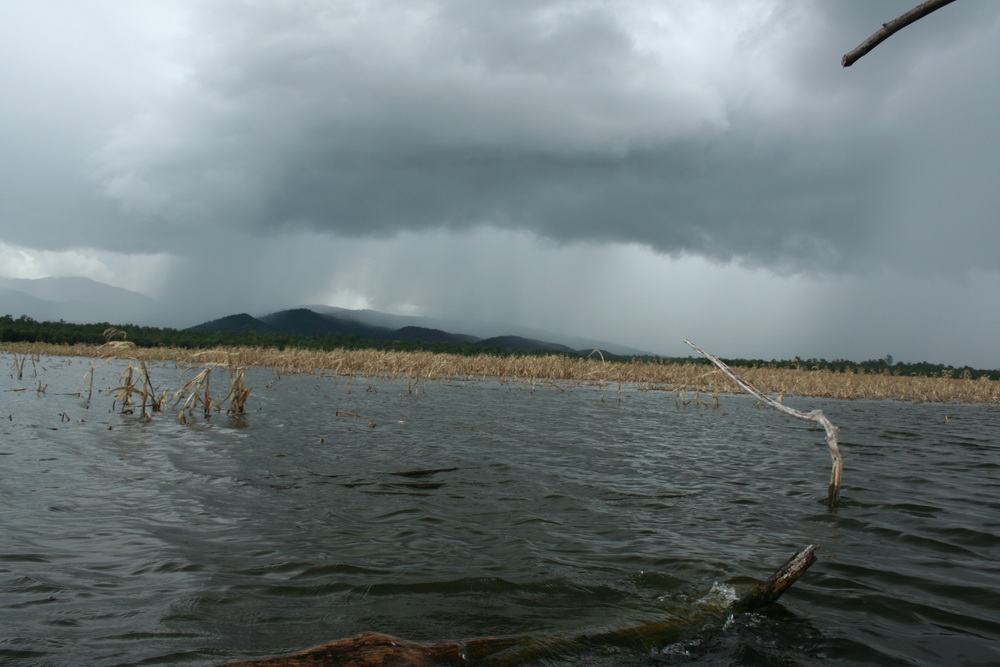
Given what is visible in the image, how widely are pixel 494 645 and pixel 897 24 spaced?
3515mm

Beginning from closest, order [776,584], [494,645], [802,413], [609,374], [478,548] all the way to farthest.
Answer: [494,645] → [776,584] → [478,548] → [802,413] → [609,374]

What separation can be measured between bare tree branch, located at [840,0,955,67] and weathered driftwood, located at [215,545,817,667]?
3076 mm

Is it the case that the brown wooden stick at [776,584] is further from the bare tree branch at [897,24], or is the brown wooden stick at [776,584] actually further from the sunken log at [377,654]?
the bare tree branch at [897,24]

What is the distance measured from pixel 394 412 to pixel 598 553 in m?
12.1

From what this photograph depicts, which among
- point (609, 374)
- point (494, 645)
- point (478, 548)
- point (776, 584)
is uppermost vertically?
point (609, 374)

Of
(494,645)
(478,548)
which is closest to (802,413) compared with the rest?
(478,548)

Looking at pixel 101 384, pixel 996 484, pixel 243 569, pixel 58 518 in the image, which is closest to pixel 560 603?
pixel 243 569

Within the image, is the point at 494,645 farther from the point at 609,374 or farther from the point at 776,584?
the point at 609,374

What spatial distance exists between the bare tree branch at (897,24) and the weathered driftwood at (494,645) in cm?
308

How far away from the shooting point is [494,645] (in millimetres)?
3338

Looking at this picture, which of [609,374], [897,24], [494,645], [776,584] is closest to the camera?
[897,24]

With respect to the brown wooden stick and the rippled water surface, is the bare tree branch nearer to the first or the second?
the brown wooden stick

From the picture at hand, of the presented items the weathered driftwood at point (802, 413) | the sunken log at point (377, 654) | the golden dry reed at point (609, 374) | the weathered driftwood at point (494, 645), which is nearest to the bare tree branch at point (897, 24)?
the weathered driftwood at point (494, 645)

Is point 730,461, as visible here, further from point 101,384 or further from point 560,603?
point 101,384
